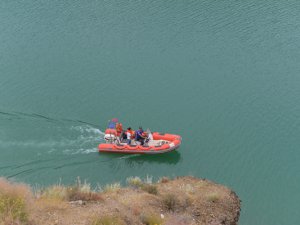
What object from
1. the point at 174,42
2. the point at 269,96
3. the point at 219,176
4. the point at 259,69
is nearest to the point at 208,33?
the point at 174,42

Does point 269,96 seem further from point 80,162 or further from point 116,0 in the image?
point 116,0

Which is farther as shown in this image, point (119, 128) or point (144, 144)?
point (119, 128)

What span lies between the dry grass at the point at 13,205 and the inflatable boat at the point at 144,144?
10147mm

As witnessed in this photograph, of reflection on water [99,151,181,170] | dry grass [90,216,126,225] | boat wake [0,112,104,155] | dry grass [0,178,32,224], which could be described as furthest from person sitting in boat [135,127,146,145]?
dry grass [0,178,32,224]

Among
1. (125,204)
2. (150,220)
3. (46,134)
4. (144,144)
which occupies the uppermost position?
(46,134)

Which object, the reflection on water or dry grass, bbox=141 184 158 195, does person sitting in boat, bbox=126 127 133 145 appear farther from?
dry grass, bbox=141 184 158 195

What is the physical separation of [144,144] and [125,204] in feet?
26.2

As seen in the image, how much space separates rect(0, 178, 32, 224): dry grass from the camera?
34.0 ft

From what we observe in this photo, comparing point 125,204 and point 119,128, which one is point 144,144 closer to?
point 119,128

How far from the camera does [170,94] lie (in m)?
26.8

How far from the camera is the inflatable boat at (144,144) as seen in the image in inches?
863

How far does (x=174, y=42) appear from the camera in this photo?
32844mm

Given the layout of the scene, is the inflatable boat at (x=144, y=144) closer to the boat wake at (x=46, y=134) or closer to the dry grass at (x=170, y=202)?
the boat wake at (x=46, y=134)

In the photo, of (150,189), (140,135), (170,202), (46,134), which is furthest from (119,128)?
(170,202)
